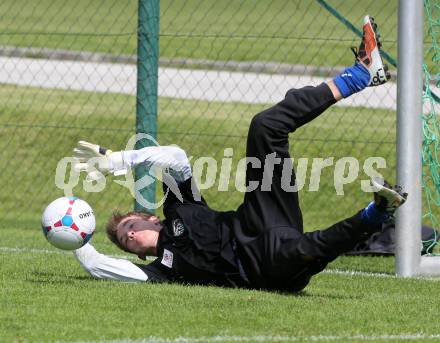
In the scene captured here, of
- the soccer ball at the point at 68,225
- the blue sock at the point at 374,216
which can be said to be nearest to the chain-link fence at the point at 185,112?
the soccer ball at the point at 68,225

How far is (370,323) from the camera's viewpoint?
6.00 meters

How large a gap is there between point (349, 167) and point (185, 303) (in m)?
6.81

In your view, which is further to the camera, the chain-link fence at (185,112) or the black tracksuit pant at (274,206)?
the chain-link fence at (185,112)

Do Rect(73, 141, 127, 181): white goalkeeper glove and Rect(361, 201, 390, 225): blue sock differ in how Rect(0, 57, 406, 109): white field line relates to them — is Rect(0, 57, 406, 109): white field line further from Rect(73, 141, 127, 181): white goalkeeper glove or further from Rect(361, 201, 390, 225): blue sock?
Rect(361, 201, 390, 225): blue sock

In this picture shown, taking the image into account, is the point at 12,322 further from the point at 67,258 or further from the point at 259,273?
the point at 67,258

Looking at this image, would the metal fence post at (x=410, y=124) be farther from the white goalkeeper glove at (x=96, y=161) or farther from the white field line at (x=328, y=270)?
the white goalkeeper glove at (x=96, y=161)

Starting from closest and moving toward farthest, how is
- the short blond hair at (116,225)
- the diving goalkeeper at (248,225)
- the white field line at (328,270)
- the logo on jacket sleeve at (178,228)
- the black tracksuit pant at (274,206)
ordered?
the black tracksuit pant at (274,206)
the diving goalkeeper at (248,225)
the logo on jacket sleeve at (178,228)
the short blond hair at (116,225)
the white field line at (328,270)

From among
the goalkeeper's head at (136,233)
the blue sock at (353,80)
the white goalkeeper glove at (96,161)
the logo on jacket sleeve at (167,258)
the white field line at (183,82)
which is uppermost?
the white field line at (183,82)

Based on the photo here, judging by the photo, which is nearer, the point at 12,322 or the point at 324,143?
the point at 12,322

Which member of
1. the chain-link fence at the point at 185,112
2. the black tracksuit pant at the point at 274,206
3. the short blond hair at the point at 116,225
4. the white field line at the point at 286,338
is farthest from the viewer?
the chain-link fence at the point at 185,112

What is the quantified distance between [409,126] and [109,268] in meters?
2.52

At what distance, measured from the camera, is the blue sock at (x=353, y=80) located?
23.2ft

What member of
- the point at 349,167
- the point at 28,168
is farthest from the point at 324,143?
the point at 28,168

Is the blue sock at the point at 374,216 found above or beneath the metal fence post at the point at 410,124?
beneath
